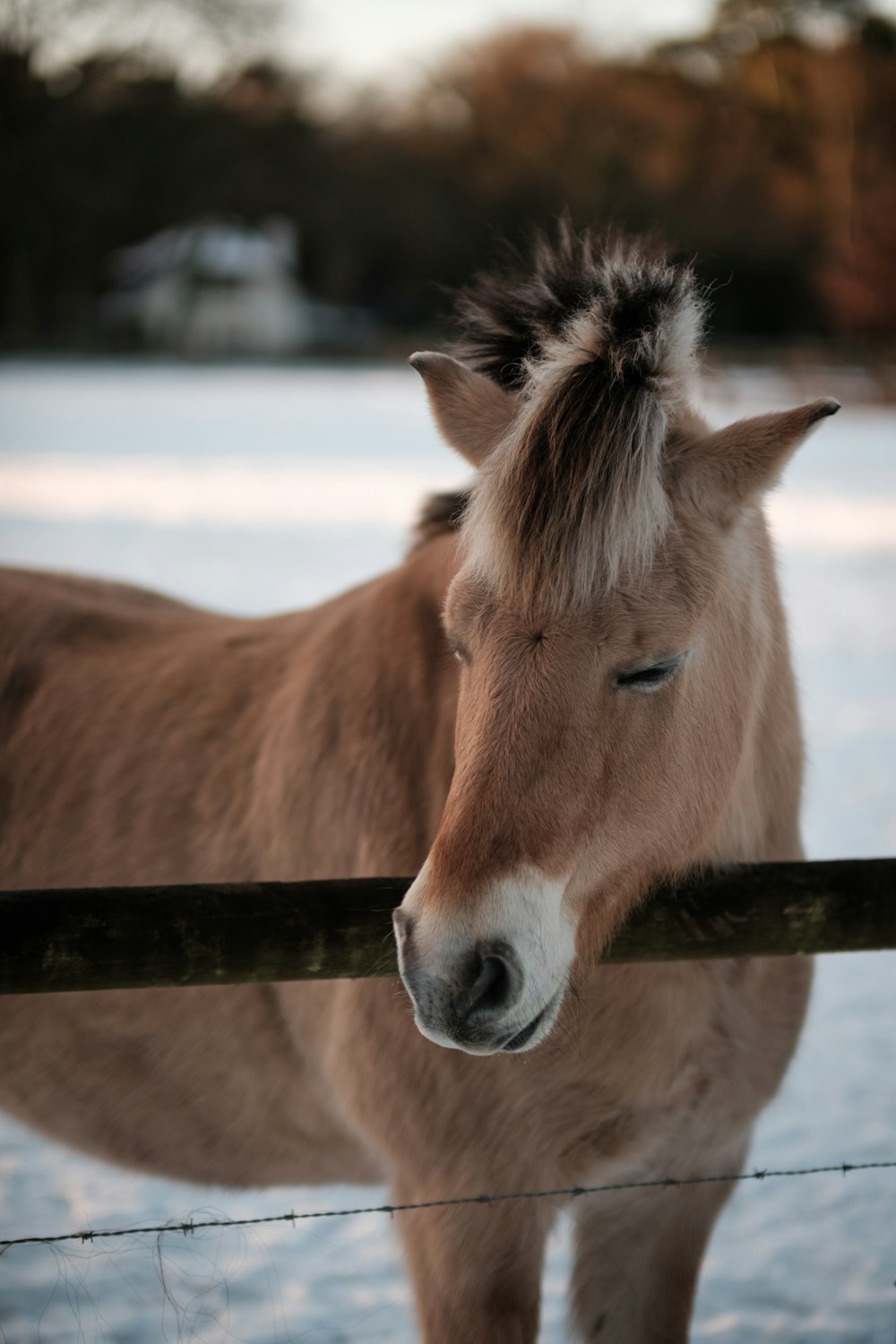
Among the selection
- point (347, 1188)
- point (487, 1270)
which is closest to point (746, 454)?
point (487, 1270)

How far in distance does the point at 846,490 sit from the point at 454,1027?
52.3ft

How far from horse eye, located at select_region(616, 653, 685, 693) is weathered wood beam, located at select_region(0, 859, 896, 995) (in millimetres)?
393

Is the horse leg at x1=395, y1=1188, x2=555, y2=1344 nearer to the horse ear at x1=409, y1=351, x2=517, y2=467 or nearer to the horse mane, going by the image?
the horse mane

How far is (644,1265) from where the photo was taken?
2.57 metres

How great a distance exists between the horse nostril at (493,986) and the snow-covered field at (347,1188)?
85cm

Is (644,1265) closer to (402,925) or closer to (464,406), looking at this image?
(402,925)

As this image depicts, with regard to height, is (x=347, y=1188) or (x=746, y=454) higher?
(x=746, y=454)

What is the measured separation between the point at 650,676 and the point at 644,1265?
1.45m

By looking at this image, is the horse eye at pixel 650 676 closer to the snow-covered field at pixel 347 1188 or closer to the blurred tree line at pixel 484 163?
the snow-covered field at pixel 347 1188

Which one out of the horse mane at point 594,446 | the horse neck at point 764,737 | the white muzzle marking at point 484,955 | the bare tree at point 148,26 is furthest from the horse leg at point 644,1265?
the bare tree at point 148,26

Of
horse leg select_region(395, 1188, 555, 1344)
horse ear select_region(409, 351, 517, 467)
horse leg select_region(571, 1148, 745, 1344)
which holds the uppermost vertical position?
horse ear select_region(409, 351, 517, 467)

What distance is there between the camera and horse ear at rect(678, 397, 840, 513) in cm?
198

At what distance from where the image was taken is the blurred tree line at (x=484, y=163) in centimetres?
3709

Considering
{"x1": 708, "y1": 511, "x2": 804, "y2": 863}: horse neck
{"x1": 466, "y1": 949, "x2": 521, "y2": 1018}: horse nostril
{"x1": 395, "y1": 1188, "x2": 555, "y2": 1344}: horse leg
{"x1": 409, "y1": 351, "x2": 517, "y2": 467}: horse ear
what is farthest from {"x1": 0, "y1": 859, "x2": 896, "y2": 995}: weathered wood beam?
{"x1": 409, "y1": 351, "x2": 517, "y2": 467}: horse ear
